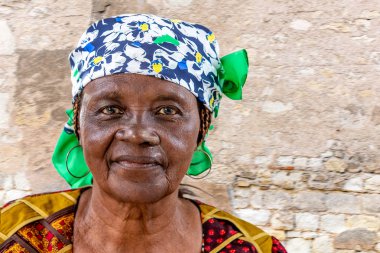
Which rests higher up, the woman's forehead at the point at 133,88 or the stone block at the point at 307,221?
the woman's forehead at the point at 133,88

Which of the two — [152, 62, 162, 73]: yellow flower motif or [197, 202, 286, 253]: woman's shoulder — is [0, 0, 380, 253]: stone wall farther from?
[152, 62, 162, 73]: yellow flower motif

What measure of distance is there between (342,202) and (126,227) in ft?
7.14

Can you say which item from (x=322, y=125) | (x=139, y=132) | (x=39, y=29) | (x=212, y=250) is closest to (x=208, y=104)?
(x=139, y=132)

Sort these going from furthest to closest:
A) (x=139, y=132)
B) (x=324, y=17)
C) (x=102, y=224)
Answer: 1. (x=324, y=17)
2. (x=102, y=224)
3. (x=139, y=132)

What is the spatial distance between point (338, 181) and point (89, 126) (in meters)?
2.33

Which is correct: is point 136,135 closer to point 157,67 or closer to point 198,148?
point 157,67

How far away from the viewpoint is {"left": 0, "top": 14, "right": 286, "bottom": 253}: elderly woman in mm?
2098

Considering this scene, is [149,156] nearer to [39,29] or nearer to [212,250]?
[212,250]

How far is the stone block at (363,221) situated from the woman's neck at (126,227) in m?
1.99

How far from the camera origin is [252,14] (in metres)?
4.07

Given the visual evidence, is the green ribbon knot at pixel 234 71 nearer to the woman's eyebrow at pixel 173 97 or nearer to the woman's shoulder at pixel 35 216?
the woman's eyebrow at pixel 173 97

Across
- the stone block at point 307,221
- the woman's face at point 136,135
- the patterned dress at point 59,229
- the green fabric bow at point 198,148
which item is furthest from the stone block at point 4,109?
the woman's face at point 136,135

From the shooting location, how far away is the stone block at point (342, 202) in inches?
161

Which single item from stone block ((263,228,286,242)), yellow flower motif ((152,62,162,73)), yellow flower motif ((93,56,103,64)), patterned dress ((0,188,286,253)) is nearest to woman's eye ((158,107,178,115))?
yellow flower motif ((152,62,162,73))
